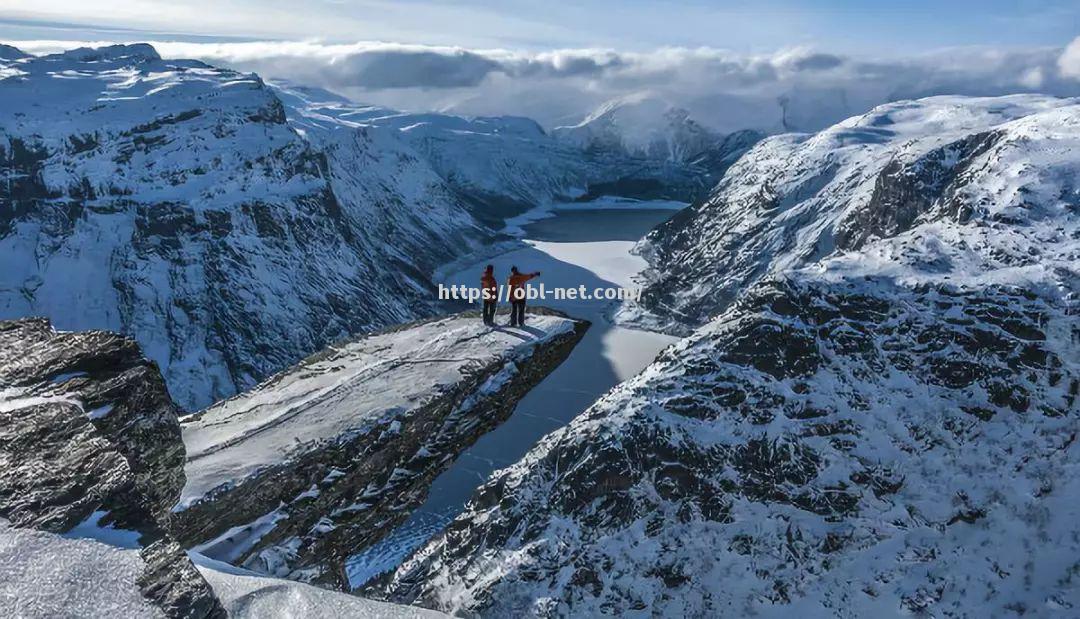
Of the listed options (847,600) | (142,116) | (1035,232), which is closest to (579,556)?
(847,600)

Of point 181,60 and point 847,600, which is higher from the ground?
point 181,60

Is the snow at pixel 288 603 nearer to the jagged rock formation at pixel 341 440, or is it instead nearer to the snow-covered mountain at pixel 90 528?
the snow-covered mountain at pixel 90 528

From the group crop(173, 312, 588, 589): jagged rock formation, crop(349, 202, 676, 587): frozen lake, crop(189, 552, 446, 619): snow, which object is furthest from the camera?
crop(349, 202, 676, 587): frozen lake

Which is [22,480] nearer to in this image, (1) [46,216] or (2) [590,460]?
(2) [590,460]

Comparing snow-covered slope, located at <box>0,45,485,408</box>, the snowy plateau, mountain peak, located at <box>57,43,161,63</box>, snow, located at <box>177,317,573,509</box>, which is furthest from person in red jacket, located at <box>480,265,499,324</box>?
mountain peak, located at <box>57,43,161,63</box>

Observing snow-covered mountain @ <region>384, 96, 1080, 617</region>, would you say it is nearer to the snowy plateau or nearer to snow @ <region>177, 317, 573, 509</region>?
the snowy plateau
